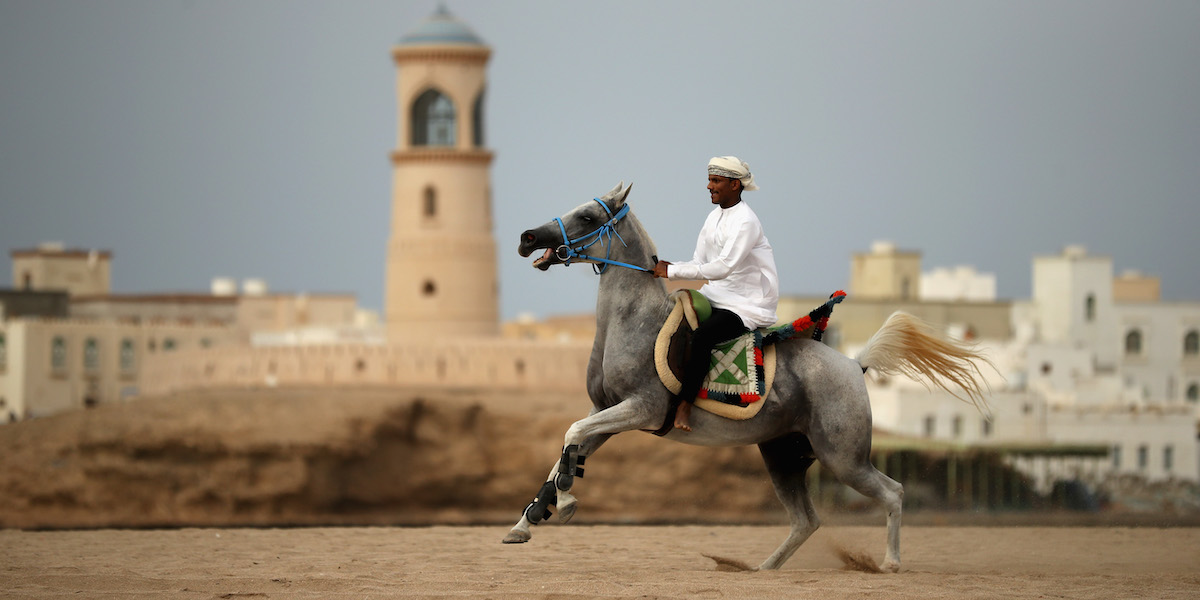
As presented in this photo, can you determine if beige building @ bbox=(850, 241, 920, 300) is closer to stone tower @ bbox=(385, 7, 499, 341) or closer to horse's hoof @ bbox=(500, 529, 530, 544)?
stone tower @ bbox=(385, 7, 499, 341)

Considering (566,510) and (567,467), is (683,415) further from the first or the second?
(566,510)

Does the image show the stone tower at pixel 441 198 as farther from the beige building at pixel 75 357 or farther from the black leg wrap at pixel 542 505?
the black leg wrap at pixel 542 505

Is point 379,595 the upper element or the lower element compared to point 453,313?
A: lower

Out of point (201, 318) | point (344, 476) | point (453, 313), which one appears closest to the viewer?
point (344, 476)

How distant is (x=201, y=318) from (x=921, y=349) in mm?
82749

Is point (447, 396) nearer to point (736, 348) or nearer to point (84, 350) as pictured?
point (84, 350)

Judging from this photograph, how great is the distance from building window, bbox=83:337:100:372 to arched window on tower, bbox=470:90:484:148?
29.6 meters

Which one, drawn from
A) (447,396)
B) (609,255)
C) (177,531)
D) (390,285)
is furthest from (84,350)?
(609,255)

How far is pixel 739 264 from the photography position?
14664 mm

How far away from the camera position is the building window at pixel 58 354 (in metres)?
85.2

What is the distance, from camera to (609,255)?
47.9 feet

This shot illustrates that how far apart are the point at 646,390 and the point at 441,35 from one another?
53.6 metres

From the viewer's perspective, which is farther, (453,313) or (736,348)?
(453,313)

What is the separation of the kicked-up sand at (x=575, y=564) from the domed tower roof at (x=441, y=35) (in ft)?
156
